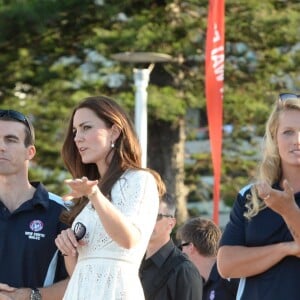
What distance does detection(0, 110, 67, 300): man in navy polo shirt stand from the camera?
488cm

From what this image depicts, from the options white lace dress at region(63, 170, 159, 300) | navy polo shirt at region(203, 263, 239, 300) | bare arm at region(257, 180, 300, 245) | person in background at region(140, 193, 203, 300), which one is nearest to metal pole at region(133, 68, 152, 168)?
person in background at region(140, 193, 203, 300)

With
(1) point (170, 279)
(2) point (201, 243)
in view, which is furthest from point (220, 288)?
(2) point (201, 243)

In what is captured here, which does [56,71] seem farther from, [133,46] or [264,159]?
[264,159]

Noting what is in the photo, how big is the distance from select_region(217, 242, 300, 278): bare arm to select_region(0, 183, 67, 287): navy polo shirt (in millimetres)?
952

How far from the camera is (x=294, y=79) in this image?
16.6m

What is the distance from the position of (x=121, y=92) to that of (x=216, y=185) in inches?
194

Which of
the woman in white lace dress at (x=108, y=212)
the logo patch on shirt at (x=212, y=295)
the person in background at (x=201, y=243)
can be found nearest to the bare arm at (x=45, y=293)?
the woman in white lace dress at (x=108, y=212)

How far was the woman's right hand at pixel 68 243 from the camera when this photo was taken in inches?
175

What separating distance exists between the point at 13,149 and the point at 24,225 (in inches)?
14.5

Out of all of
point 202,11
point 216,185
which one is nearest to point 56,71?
point 202,11

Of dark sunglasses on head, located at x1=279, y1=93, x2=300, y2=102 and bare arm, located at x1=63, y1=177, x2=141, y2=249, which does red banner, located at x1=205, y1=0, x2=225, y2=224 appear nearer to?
dark sunglasses on head, located at x1=279, y1=93, x2=300, y2=102

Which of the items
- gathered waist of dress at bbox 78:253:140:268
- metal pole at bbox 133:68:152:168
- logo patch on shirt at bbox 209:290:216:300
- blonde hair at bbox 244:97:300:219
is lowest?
logo patch on shirt at bbox 209:290:216:300

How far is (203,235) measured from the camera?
22.5 ft

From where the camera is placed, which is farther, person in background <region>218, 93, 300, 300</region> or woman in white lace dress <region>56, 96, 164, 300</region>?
woman in white lace dress <region>56, 96, 164, 300</region>
